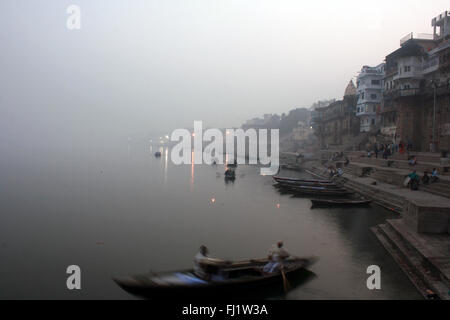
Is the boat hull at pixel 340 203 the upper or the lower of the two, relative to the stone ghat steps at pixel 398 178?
lower

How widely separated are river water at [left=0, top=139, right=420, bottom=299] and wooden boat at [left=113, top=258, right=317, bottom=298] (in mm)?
992

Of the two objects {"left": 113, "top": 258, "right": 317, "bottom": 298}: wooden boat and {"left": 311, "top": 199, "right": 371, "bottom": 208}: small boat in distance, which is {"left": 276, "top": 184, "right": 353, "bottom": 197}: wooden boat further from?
{"left": 113, "top": 258, "right": 317, "bottom": 298}: wooden boat

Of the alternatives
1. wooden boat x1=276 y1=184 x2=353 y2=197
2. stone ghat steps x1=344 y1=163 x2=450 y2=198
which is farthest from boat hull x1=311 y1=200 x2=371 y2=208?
wooden boat x1=276 y1=184 x2=353 y2=197

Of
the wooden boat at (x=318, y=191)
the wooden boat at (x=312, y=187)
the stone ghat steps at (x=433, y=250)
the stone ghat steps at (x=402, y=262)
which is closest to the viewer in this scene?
the stone ghat steps at (x=433, y=250)

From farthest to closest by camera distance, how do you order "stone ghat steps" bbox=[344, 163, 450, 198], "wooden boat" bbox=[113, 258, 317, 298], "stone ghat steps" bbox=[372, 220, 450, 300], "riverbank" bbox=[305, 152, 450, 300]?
Result: "stone ghat steps" bbox=[344, 163, 450, 198]
"riverbank" bbox=[305, 152, 450, 300]
"stone ghat steps" bbox=[372, 220, 450, 300]
"wooden boat" bbox=[113, 258, 317, 298]

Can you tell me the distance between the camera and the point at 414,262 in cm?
1162

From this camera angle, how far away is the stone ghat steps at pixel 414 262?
9.70 meters

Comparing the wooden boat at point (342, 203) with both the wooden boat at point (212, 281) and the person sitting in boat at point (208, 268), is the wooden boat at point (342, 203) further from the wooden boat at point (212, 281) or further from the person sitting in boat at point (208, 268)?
the person sitting in boat at point (208, 268)

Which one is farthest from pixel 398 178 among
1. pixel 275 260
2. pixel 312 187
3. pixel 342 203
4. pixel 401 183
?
pixel 275 260

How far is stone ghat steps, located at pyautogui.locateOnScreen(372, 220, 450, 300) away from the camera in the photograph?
9.70m

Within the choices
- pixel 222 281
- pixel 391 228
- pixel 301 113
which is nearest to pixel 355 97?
pixel 391 228

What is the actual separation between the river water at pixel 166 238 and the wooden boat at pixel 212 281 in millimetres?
992

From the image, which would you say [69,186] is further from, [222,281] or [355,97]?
[355,97]

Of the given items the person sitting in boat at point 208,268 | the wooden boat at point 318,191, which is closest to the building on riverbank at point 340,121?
the wooden boat at point 318,191
